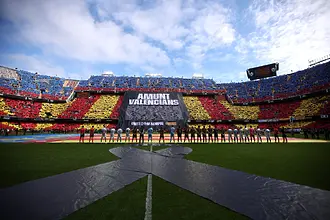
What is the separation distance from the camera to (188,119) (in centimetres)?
4712

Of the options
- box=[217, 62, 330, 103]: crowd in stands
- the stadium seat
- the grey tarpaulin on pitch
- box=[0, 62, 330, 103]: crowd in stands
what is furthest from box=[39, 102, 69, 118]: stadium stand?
box=[217, 62, 330, 103]: crowd in stands

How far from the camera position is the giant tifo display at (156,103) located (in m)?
42.2

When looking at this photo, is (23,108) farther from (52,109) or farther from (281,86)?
(281,86)

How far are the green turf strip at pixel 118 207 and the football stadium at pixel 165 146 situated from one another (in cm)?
3

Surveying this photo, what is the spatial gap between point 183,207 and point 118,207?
4.60ft

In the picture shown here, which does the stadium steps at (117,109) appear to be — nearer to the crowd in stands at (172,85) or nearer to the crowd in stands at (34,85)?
the crowd in stands at (172,85)

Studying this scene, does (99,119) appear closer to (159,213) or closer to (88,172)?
(88,172)

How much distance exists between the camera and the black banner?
45.2 m

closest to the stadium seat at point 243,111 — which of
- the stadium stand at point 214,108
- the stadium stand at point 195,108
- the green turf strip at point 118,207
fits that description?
the stadium stand at point 214,108

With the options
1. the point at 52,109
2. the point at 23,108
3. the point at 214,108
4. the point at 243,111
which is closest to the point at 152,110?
the point at 214,108

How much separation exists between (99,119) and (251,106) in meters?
46.2

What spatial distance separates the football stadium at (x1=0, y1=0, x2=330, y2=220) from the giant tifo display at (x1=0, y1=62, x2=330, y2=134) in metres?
0.31

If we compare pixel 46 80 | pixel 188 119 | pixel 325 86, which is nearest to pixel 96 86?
pixel 46 80

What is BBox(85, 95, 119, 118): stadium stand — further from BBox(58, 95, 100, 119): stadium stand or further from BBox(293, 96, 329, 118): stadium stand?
BBox(293, 96, 329, 118): stadium stand
